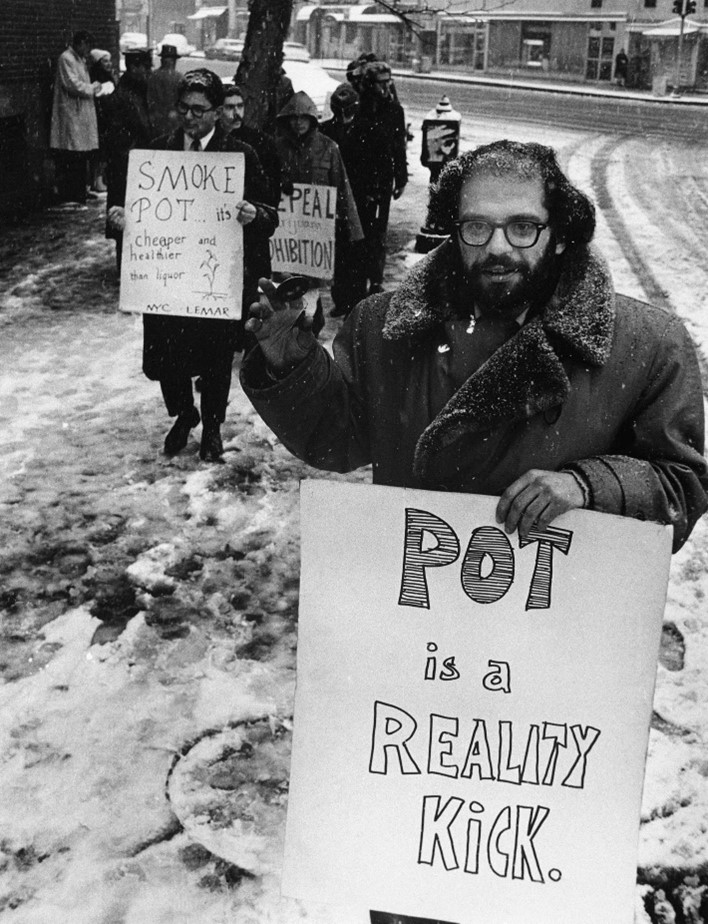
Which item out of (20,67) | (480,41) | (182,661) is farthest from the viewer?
(480,41)

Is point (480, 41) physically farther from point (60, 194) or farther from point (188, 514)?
point (188, 514)

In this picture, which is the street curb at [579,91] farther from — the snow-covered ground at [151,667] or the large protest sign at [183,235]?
the large protest sign at [183,235]

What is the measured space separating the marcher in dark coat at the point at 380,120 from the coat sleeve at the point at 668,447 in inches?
243

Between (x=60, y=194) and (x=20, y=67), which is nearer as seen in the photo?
(x=20, y=67)

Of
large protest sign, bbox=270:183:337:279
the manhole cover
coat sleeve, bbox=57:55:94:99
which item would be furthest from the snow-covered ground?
coat sleeve, bbox=57:55:94:99

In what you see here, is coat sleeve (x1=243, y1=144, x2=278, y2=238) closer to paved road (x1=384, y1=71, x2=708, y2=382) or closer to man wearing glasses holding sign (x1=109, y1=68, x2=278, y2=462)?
man wearing glasses holding sign (x1=109, y1=68, x2=278, y2=462)

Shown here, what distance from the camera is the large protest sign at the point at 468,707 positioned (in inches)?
73.3

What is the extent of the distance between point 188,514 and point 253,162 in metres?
1.68

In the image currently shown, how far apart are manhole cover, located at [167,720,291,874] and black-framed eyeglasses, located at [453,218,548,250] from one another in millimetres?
1808

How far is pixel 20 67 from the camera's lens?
Result: 11.8 meters

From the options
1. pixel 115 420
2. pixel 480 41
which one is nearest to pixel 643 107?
pixel 480 41

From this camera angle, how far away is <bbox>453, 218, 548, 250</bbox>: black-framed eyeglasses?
1.94m

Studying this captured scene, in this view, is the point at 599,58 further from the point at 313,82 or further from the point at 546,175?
the point at 546,175

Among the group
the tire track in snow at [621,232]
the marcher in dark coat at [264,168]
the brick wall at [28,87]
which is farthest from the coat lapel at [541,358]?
the brick wall at [28,87]
